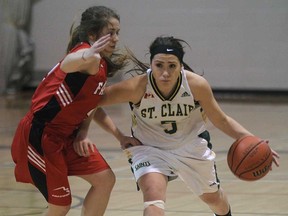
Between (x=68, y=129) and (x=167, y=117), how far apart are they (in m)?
0.61

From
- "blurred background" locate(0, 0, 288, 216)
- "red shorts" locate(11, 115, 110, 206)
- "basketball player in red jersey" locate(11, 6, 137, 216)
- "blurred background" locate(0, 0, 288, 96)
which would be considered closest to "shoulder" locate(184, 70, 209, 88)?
"basketball player in red jersey" locate(11, 6, 137, 216)

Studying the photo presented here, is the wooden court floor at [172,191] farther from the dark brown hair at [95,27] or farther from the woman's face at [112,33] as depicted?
the woman's face at [112,33]

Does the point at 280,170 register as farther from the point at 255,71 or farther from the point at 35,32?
the point at 35,32

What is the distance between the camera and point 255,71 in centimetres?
1465

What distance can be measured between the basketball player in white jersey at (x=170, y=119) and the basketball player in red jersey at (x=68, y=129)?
0.73ft

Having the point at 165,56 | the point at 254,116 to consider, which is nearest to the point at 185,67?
the point at 165,56

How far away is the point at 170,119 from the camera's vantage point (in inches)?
173

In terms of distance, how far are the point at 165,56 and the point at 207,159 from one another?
722 millimetres

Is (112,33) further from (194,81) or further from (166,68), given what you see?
(194,81)

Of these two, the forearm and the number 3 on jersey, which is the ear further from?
the number 3 on jersey

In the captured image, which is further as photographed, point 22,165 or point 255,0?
point 255,0

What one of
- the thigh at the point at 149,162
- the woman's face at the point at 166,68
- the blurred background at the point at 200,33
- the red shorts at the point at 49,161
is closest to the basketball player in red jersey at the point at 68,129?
the red shorts at the point at 49,161

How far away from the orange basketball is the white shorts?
0.61 feet

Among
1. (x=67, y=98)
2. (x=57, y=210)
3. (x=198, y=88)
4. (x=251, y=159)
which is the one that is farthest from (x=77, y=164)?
(x=251, y=159)
